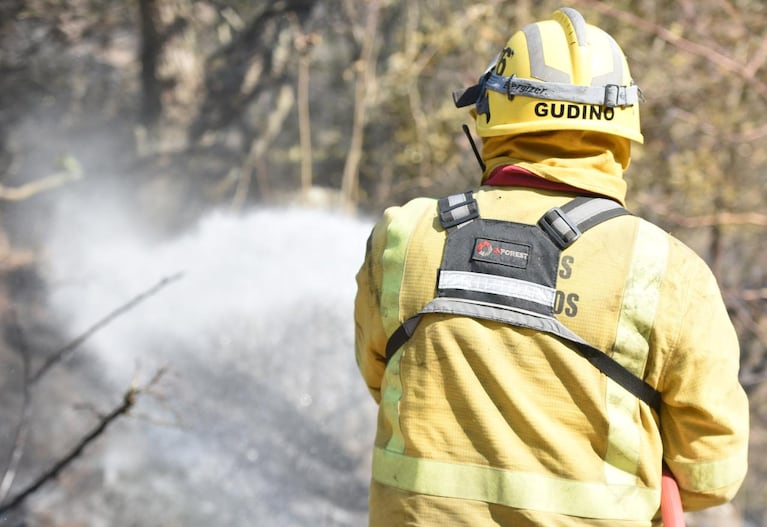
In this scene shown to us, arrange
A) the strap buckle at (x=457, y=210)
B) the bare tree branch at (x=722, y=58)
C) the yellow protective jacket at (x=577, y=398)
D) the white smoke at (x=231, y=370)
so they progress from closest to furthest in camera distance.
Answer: the yellow protective jacket at (x=577, y=398) → the strap buckle at (x=457, y=210) → the white smoke at (x=231, y=370) → the bare tree branch at (x=722, y=58)

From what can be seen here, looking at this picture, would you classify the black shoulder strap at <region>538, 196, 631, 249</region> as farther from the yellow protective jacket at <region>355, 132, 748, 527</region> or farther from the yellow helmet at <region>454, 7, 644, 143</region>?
the yellow helmet at <region>454, 7, 644, 143</region>

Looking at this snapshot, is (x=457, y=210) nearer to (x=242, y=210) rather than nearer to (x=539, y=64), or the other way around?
(x=539, y=64)

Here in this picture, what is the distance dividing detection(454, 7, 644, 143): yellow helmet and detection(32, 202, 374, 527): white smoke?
1972 mm

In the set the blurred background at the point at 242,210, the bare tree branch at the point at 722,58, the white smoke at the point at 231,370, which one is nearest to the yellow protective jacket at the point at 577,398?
the blurred background at the point at 242,210

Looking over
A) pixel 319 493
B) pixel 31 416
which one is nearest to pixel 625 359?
pixel 319 493

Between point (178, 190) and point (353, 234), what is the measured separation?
99.1 inches

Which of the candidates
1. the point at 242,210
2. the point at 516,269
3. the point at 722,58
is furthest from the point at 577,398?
the point at 242,210

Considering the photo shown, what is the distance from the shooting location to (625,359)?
5.36 feet

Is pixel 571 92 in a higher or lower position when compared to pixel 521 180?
higher

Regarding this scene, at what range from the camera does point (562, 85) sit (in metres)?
1.77

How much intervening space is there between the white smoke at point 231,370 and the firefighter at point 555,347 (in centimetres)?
178

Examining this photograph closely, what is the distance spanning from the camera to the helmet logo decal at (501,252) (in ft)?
5.49

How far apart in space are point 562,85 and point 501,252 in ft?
1.29

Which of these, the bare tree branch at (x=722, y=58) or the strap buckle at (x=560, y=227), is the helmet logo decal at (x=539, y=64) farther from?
the bare tree branch at (x=722, y=58)
